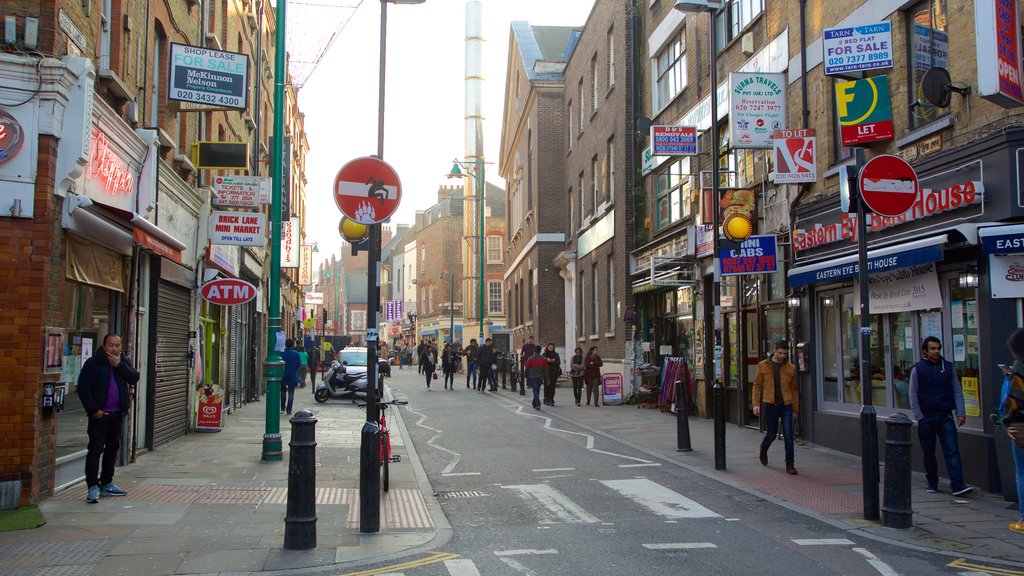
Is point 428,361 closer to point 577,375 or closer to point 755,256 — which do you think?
point 577,375

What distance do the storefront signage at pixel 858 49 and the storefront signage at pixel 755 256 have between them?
138 inches

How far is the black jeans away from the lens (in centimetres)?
875

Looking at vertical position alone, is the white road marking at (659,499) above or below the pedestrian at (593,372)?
below

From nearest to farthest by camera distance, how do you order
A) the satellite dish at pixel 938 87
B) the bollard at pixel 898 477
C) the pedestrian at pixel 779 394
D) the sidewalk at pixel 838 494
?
1. the sidewalk at pixel 838 494
2. the bollard at pixel 898 477
3. the satellite dish at pixel 938 87
4. the pedestrian at pixel 779 394

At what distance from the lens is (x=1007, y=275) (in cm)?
944

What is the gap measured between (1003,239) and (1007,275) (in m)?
0.43

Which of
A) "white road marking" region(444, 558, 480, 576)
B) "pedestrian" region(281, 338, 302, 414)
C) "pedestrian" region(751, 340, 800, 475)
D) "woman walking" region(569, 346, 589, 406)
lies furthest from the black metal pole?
"woman walking" region(569, 346, 589, 406)

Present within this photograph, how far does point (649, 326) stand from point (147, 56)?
47.6ft

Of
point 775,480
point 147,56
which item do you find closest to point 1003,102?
point 775,480

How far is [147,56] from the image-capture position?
12.4 meters

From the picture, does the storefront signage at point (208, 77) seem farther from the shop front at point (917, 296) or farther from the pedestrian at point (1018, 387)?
the pedestrian at point (1018, 387)

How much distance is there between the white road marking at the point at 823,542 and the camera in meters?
7.20

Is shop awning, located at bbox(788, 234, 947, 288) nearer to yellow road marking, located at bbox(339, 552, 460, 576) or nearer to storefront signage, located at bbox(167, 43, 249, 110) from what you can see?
yellow road marking, located at bbox(339, 552, 460, 576)

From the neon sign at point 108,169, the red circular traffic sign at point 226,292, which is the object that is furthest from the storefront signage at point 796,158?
the neon sign at point 108,169
